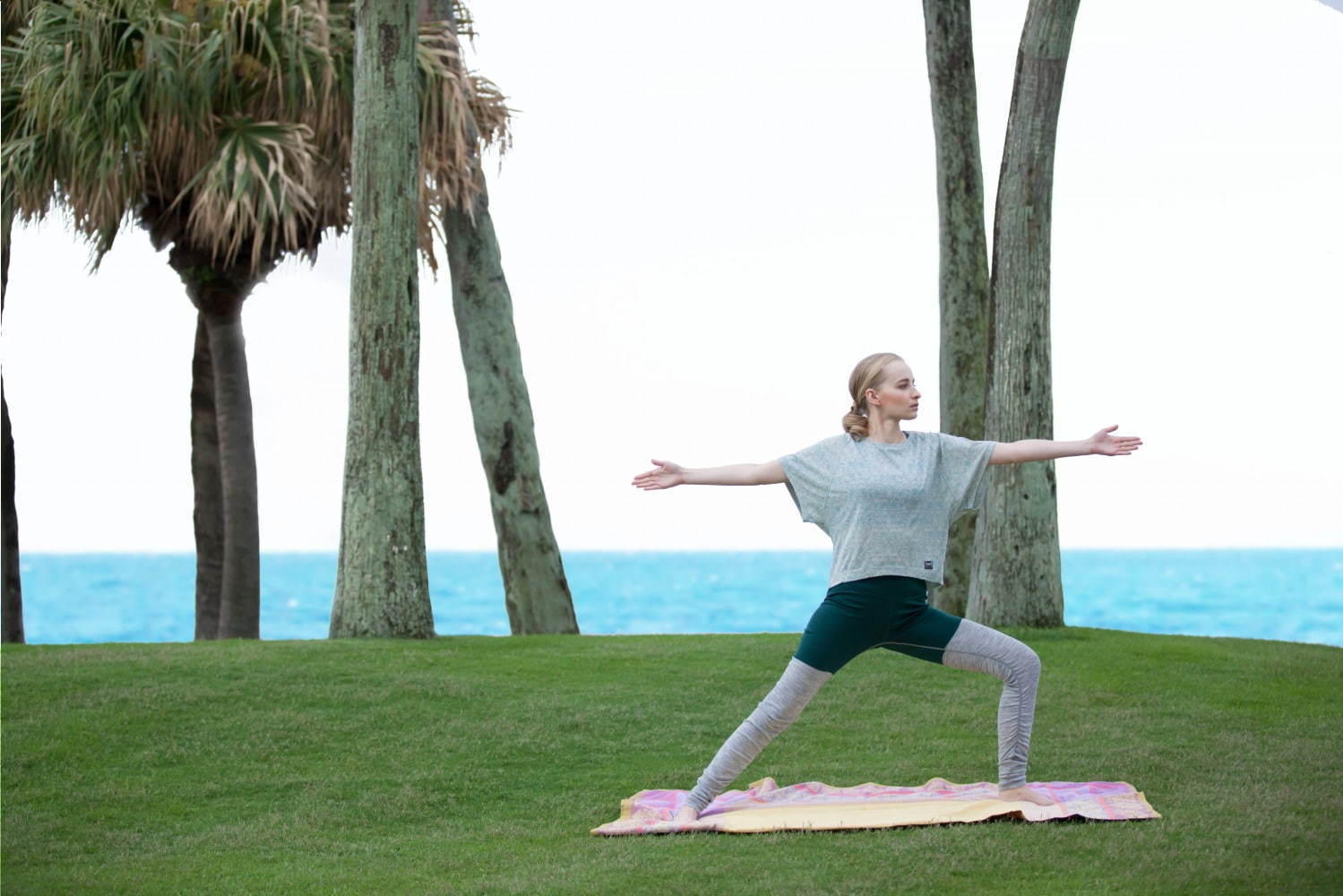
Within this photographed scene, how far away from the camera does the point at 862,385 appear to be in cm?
543

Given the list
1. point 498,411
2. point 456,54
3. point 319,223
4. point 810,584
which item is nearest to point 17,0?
point 319,223

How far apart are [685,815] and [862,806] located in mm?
748

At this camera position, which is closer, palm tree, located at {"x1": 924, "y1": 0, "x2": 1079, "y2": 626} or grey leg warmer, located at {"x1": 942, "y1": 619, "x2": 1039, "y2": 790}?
grey leg warmer, located at {"x1": 942, "y1": 619, "x2": 1039, "y2": 790}

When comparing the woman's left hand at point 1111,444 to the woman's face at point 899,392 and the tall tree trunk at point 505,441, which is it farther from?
the tall tree trunk at point 505,441

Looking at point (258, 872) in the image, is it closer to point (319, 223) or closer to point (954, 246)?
point (954, 246)

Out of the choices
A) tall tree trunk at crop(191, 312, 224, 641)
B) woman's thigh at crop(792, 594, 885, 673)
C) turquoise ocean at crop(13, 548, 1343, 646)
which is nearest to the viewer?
woman's thigh at crop(792, 594, 885, 673)

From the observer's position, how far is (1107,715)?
780 cm

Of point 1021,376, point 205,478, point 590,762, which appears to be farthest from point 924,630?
point 205,478

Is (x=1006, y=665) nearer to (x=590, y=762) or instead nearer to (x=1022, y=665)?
(x=1022, y=665)

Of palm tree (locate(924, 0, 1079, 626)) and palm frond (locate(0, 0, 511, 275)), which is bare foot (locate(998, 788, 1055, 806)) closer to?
palm tree (locate(924, 0, 1079, 626))

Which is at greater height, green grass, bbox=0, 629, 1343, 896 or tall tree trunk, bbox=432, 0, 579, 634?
tall tree trunk, bbox=432, 0, 579, 634

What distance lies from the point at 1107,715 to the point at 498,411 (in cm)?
682

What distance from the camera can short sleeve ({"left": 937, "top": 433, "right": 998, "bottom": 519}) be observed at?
17.6 feet

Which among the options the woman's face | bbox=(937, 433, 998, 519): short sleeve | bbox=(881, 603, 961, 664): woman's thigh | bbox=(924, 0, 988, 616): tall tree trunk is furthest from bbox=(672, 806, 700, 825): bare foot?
bbox=(924, 0, 988, 616): tall tree trunk
